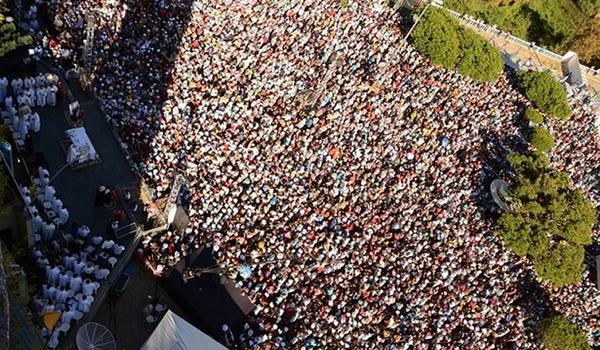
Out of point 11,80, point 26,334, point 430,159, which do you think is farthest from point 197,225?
point 430,159

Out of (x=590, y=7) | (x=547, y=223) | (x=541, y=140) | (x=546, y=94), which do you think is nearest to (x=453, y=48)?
(x=546, y=94)

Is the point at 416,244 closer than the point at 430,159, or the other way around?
the point at 416,244

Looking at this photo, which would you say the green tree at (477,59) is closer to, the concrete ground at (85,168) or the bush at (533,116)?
the bush at (533,116)

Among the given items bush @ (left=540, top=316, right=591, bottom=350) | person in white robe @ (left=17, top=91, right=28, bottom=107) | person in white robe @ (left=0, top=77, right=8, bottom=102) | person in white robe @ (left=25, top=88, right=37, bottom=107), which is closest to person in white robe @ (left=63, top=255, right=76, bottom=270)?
person in white robe @ (left=17, top=91, right=28, bottom=107)

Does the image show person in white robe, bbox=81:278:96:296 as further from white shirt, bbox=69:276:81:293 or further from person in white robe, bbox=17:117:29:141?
person in white robe, bbox=17:117:29:141

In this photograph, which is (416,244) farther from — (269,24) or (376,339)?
(269,24)

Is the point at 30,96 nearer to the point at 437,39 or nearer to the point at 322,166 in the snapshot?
the point at 322,166
